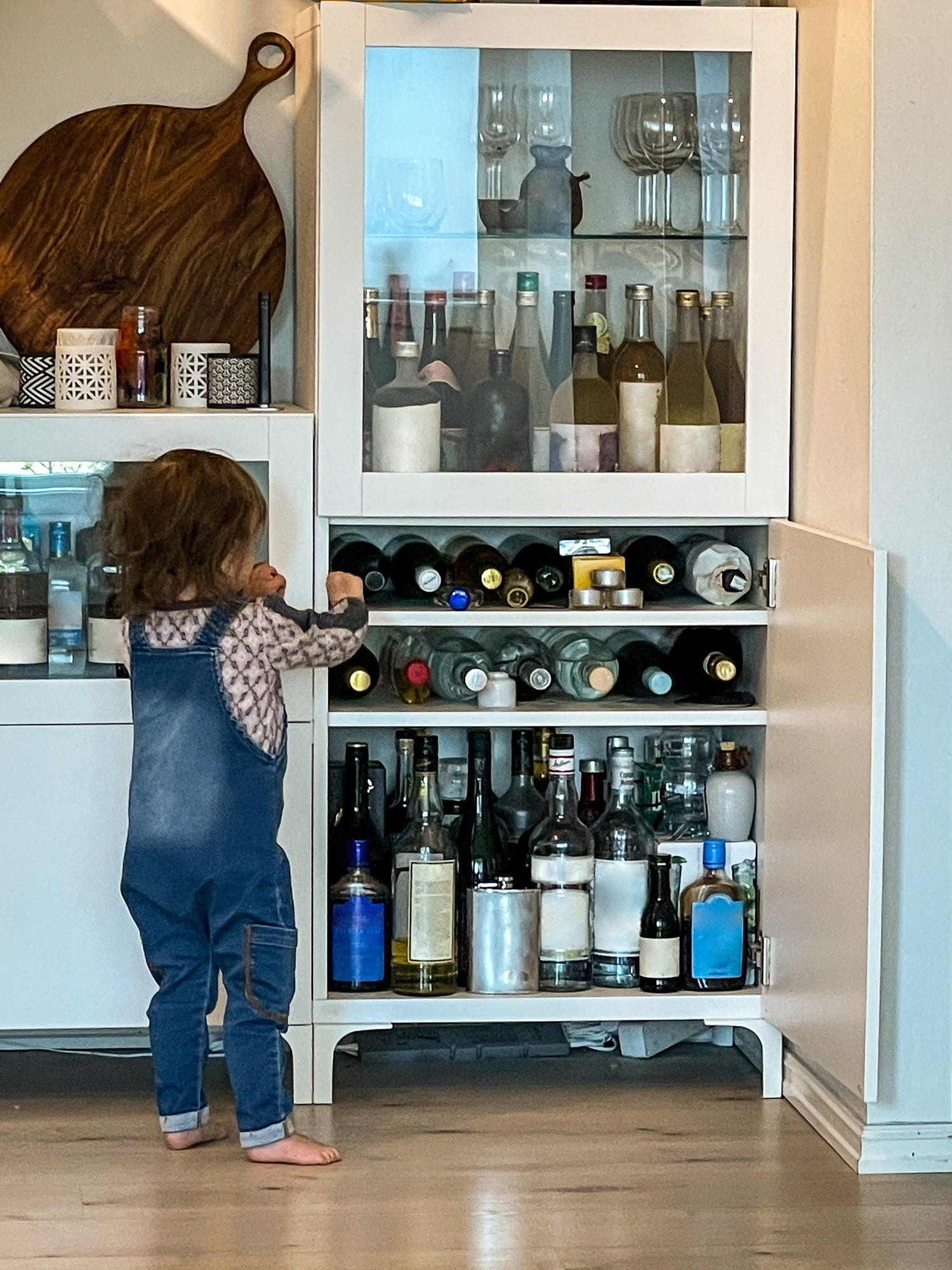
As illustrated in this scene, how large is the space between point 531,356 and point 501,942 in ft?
2.91

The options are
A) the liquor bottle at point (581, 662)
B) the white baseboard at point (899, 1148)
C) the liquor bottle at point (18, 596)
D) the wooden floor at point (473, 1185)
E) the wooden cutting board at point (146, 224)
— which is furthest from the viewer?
the wooden cutting board at point (146, 224)

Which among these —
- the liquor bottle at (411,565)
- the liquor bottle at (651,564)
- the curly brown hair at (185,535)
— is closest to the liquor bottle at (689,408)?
the liquor bottle at (651,564)

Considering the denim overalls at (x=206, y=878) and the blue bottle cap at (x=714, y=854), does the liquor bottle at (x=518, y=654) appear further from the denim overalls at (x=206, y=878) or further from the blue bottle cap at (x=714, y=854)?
the denim overalls at (x=206, y=878)

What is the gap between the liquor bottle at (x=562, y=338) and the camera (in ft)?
8.79

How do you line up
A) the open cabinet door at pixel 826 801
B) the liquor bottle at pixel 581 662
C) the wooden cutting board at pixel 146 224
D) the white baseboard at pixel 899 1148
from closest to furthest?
the open cabinet door at pixel 826 801
the white baseboard at pixel 899 1148
the liquor bottle at pixel 581 662
the wooden cutting board at pixel 146 224

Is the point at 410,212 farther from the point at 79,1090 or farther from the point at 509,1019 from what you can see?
the point at 79,1090

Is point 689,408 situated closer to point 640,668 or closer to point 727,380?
point 727,380

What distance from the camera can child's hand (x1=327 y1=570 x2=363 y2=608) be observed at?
2432 mm

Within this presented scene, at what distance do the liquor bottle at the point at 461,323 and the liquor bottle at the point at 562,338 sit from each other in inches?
5.0

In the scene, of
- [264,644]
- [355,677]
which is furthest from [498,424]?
[264,644]

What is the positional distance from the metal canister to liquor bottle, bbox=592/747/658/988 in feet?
0.37

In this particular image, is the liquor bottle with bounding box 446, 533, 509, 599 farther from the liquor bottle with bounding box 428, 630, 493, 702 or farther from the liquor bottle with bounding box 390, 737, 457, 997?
the liquor bottle with bounding box 390, 737, 457, 997

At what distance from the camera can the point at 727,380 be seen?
105 inches

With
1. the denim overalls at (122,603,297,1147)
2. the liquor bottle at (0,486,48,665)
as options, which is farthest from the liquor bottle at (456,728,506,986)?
the liquor bottle at (0,486,48,665)
